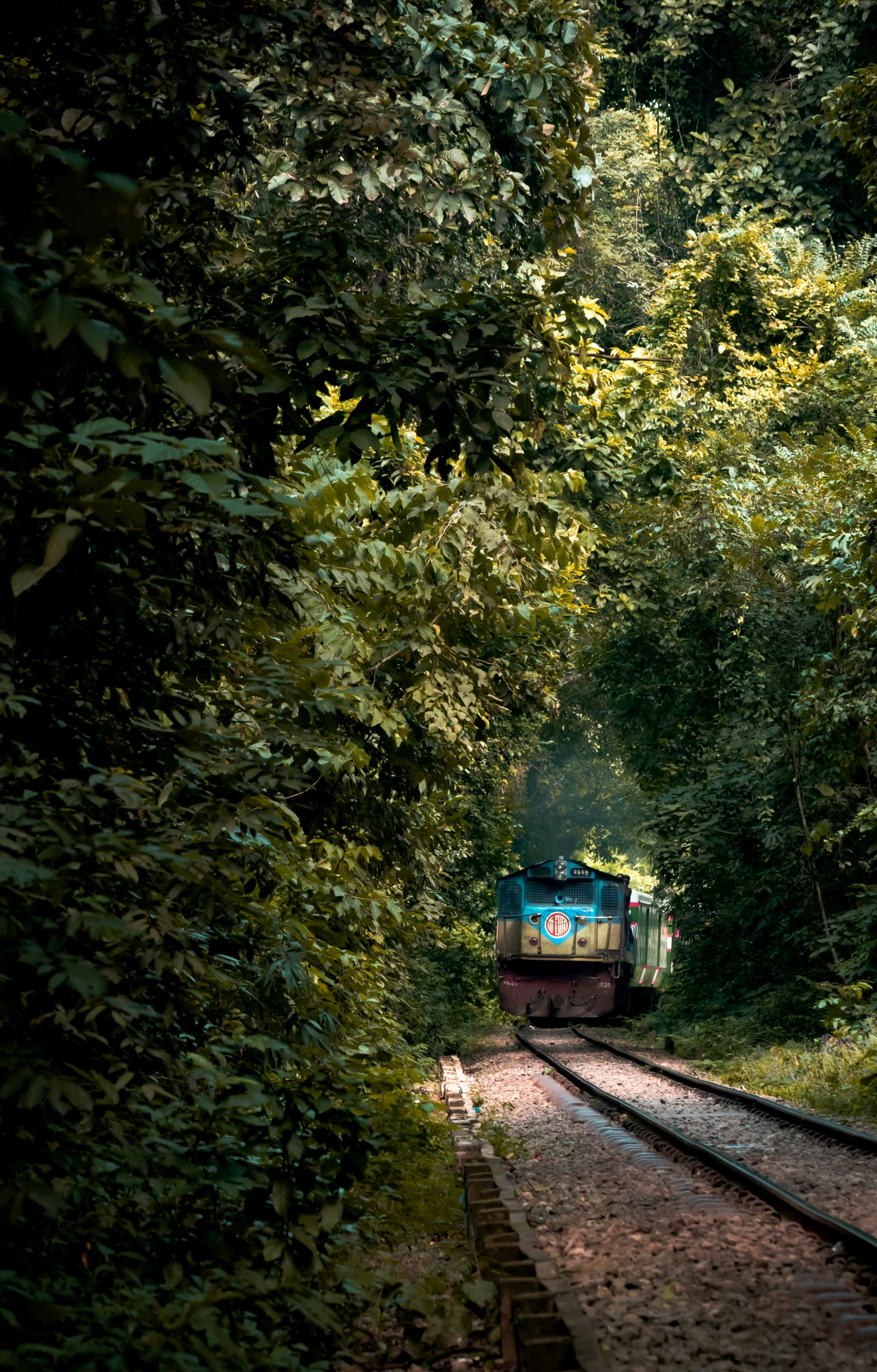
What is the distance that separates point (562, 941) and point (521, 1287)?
1889 centimetres

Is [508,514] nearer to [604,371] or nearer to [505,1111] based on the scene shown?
[505,1111]

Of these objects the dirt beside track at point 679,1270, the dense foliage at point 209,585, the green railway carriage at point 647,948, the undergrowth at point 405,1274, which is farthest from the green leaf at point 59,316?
the green railway carriage at point 647,948

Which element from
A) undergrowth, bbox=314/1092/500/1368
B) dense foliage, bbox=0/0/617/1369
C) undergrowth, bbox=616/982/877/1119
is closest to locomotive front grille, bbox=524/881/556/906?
undergrowth, bbox=616/982/877/1119

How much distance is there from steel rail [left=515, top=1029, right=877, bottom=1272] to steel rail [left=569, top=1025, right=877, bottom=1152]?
1073mm

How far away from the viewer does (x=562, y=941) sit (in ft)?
75.6

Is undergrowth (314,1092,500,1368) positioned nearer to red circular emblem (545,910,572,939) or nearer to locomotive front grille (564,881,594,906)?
red circular emblem (545,910,572,939)

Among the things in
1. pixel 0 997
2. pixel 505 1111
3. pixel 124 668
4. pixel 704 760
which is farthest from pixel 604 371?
pixel 0 997

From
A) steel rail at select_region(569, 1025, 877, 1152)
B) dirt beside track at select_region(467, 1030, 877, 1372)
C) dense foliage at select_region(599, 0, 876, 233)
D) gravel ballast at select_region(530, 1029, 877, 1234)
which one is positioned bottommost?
dirt beside track at select_region(467, 1030, 877, 1372)

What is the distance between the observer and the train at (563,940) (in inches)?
907

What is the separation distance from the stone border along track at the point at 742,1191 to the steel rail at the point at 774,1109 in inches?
2.2

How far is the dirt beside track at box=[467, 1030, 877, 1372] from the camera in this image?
4316 mm

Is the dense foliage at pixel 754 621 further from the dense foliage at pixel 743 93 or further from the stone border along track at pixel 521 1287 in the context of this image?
the stone border along track at pixel 521 1287

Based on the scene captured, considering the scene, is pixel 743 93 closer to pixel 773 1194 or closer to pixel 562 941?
pixel 562 941

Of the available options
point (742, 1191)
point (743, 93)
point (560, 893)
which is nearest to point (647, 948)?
point (560, 893)
